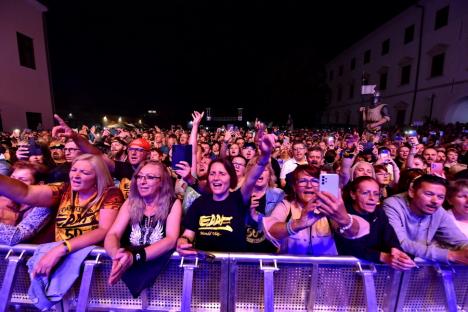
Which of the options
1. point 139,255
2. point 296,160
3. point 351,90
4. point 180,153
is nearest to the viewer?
point 139,255

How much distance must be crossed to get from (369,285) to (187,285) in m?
1.31

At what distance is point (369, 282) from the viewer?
185 centimetres

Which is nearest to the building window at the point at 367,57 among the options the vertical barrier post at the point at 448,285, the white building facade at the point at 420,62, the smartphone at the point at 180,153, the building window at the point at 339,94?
the white building facade at the point at 420,62

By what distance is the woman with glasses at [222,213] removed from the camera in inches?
87.6

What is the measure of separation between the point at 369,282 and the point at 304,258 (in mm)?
482

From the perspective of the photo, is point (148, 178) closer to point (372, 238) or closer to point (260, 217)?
point (260, 217)

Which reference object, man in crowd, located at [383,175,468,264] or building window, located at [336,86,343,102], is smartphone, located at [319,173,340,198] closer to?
man in crowd, located at [383,175,468,264]

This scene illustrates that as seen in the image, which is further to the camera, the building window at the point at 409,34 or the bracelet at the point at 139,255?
the building window at the point at 409,34

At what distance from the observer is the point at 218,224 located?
7.46 feet

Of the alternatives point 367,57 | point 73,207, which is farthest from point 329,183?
point 367,57

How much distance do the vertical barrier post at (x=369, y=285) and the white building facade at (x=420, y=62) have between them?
21.5 meters

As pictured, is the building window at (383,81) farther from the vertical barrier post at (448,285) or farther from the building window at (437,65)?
the vertical barrier post at (448,285)

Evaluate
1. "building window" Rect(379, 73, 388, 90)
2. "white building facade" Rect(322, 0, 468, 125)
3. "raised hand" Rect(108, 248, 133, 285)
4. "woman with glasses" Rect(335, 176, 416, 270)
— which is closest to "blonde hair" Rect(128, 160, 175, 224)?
"raised hand" Rect(108, 248, 133, 285)

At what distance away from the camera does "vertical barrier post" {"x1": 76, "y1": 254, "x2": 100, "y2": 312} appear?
71.8 inches
